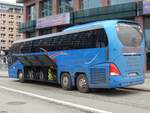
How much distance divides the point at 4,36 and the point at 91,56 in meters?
129

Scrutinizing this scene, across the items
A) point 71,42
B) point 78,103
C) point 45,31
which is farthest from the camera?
point 45,31

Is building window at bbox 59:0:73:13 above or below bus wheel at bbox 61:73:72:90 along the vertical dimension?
above

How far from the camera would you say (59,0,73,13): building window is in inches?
1697

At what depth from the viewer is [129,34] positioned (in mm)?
16906

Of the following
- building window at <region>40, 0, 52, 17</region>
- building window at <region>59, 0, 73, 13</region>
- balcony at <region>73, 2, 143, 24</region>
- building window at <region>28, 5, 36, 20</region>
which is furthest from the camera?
building window at <region>28, 5, 36, 20</region>

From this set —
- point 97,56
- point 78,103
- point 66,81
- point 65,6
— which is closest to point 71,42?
point 66,81

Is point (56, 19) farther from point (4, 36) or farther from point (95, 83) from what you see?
point (4, 36)

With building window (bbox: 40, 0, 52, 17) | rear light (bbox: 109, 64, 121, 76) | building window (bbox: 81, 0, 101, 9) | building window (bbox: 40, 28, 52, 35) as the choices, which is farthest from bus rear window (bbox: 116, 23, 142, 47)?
building window (bbox: 40, 0, 52, 17)

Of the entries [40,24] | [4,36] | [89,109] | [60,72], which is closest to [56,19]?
[40,24]

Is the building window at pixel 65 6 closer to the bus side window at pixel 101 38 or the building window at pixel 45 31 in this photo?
the building window at pixel 45 31

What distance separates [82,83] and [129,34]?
323cm

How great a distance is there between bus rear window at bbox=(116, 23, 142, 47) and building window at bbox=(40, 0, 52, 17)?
30.3 m

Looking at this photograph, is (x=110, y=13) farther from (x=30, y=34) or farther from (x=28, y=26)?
(x=30, y=34)

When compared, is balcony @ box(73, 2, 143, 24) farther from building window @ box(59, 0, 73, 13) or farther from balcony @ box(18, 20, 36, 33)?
balcony @ box(18, 20, 36, 33)
